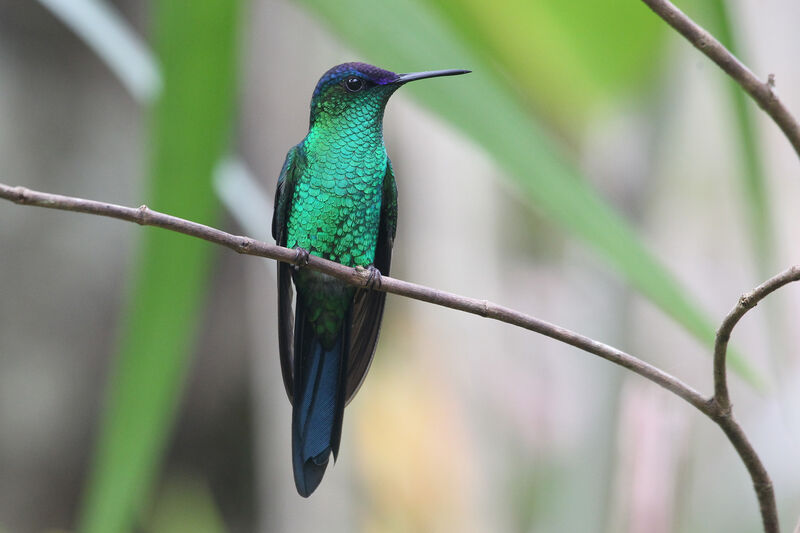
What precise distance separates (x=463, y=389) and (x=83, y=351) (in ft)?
5.04

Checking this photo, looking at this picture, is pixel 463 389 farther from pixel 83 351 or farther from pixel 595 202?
pixel 595 202

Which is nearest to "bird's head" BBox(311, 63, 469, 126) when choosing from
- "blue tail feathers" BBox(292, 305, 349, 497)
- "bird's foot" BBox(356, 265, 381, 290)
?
"bird's foot" BBox(356, 265, 381, 290)

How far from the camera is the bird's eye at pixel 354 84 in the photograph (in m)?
1.17

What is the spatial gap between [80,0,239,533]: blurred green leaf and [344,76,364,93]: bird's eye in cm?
27

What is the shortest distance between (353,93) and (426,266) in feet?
4.62

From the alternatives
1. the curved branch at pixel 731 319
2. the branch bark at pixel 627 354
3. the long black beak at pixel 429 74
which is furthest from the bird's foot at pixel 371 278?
the curved branch at pixel 731 319

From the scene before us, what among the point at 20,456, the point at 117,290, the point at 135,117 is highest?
the point at 135,117

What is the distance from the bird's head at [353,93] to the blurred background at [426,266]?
94 mm

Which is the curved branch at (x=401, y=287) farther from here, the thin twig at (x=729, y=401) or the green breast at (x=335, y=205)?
the green breast at (x=335, y=205)

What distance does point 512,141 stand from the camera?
36.2 inches

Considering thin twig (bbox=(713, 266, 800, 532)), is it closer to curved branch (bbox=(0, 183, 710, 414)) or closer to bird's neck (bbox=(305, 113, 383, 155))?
curved branch (bbox=(0, 183, 710, 414))

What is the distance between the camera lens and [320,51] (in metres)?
2.45

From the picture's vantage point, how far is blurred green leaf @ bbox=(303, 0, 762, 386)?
34.6 inches

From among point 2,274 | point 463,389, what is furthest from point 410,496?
point 2,274
